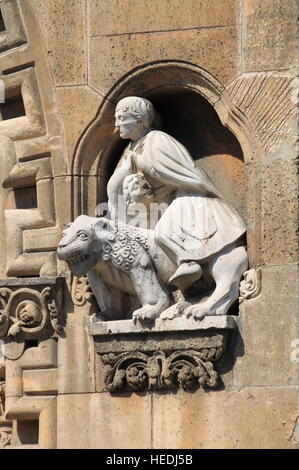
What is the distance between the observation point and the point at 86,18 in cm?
1430

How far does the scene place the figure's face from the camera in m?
14.1

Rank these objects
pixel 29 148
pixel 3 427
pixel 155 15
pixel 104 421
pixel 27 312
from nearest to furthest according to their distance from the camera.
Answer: pixel 104 421 → pixel 155 15 → pixel 27 312 → pixel 29 148 → pixel 3 427

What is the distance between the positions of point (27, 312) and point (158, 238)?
1.01 metres

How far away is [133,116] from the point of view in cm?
1409

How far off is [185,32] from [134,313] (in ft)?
5.62

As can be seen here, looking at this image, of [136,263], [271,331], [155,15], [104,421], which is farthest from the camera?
[155,15]

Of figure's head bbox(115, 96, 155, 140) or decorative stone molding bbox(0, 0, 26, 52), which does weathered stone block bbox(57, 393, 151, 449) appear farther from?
decorative stone molding bbox(0, 0, 26, 52)

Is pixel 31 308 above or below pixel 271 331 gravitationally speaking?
above

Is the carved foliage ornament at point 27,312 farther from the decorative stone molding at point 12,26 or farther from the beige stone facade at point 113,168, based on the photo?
the decorative stone molding at point 12,26

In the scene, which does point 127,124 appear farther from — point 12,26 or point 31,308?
point 31,308

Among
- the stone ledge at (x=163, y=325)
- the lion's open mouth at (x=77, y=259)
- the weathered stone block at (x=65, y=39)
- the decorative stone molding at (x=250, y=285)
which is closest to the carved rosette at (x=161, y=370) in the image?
the stone ledge at (x=163, y=325)

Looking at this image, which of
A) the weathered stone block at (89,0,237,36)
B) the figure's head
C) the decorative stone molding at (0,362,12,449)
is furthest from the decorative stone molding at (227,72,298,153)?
the decorative stone molding at (0,362,12,449)

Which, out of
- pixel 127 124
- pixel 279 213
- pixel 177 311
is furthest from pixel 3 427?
pixel 279 213

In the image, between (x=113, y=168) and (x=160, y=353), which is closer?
(x=160, y=353)
